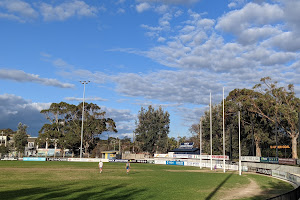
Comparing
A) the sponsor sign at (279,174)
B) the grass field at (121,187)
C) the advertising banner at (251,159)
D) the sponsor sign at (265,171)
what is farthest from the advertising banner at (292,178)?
the advertising banner at (251,159)

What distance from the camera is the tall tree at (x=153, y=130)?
113 m

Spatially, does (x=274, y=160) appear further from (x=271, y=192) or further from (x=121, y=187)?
(x=121, y=187)

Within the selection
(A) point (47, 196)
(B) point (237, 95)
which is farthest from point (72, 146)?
(A) point (47, 196)

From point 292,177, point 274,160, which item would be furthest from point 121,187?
point 274,160

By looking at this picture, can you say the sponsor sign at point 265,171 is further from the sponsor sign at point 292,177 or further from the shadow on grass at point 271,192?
the shadow on grass at point 271,192

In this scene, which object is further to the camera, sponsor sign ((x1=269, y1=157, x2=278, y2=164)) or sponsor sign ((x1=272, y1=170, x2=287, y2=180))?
sponsor sign ((x1=269, y1=157, x2=278, y2=164))

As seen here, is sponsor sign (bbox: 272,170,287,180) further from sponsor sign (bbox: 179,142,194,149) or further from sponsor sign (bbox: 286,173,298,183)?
sponsor sign (bbox: 179,142,194,149)

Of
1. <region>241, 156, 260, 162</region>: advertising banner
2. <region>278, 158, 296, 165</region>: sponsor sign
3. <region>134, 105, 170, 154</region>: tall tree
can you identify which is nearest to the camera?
<region>278, 158, 296, 165</region>: sponsor sign

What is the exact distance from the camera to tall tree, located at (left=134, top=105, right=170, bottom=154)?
371 feet

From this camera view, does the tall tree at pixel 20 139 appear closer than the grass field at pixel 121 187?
No

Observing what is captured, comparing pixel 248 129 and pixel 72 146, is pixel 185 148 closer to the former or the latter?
pixel 248 129

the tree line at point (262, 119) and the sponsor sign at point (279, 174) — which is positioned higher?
the tree line at point (262, 119)

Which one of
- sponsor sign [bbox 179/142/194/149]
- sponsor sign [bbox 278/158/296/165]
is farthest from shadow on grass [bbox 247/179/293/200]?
sponsor sign [bbox 179/142/194/149]

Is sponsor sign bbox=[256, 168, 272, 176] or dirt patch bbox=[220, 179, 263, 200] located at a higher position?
dirt patch bbox=[220, 179, 263, 200]
